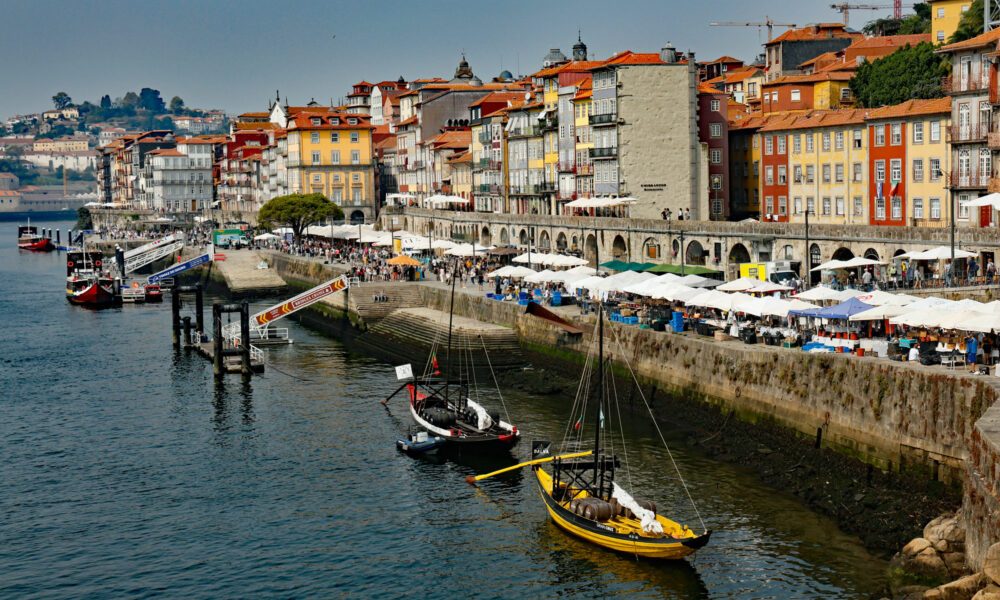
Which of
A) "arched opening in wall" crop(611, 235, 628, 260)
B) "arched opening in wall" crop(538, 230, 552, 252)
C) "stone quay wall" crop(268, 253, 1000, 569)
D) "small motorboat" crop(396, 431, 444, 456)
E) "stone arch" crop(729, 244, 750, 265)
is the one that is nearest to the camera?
"stone quay wall" crop(268, 253, 1000, 569)

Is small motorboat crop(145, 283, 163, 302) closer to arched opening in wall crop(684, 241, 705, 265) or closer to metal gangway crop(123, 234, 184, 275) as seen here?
metal gangway crop(123, 234, 184, 275)

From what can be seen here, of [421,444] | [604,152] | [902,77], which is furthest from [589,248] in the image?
[421,444]

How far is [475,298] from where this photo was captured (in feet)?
241

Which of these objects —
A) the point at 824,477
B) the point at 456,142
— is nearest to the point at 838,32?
the point at 456,142

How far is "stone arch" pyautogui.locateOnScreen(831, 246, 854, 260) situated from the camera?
218 ft

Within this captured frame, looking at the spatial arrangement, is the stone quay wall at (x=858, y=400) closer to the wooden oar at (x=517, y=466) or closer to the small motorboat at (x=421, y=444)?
the wooden oar at (x=517, y=466)

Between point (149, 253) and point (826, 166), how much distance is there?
85.1m

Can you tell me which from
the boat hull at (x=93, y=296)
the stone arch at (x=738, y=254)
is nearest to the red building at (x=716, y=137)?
the stone arch at (x=738, y=254)

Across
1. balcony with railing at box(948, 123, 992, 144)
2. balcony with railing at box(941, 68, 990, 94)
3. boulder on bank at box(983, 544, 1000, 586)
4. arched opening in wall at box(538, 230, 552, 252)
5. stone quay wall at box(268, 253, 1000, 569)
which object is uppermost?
balcony with railing at box(941, 68, 990, 94)

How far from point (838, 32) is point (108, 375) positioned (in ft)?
306

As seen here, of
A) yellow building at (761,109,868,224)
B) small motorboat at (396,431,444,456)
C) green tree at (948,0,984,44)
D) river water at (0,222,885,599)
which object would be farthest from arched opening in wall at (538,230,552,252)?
small motorboat at (396,431,444,456)

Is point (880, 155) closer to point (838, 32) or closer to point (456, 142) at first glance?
point (838, 32)

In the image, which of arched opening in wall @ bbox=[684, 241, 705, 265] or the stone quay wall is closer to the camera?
the stone quay wall

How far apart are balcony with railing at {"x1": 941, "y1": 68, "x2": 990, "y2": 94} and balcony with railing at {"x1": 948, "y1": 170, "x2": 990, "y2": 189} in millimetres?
4395
